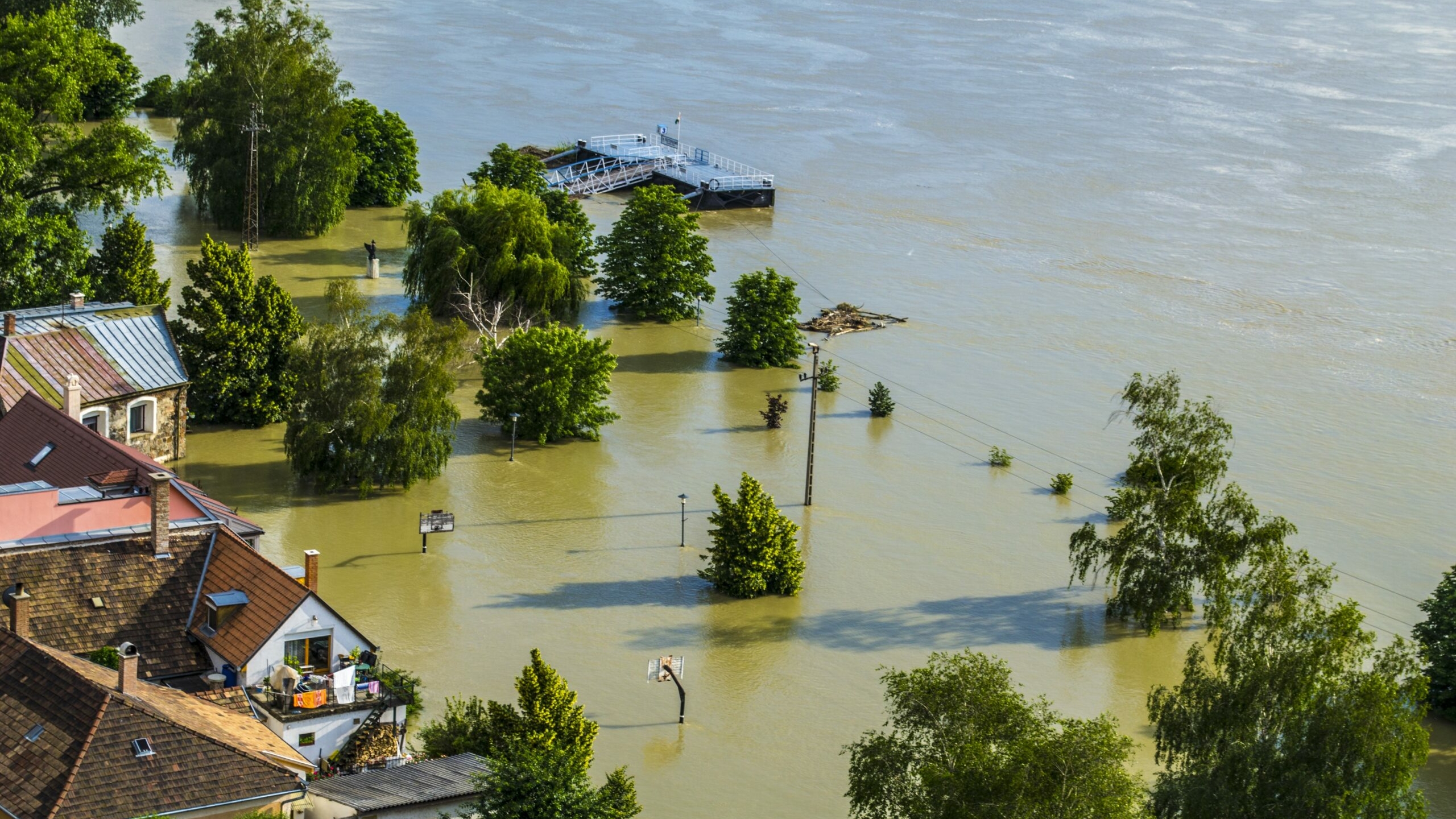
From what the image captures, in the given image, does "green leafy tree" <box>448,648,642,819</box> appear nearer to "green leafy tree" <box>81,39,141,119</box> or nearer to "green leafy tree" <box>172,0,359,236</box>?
"green leafy tree" <box>172,0,359,236</box>

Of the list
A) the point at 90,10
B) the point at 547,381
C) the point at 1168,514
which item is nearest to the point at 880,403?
the point at 547,381

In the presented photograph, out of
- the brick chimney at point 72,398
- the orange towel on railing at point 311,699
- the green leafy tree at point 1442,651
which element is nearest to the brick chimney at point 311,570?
the orange towel on railing at point 311,699

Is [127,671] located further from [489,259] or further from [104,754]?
[489,259]

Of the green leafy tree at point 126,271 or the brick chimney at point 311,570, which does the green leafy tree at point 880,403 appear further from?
the brick chimney at point 311,570

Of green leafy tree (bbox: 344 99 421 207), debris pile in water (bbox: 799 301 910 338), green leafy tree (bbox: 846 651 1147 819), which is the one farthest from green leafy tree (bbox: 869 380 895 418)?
green leafy tree (bbox: 344 99 421 207)

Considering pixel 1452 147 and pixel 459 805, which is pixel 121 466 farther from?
pixel 1452 147

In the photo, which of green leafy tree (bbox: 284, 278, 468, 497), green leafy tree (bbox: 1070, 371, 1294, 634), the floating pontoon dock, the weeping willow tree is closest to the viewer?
green leafy tree (bbox: 1070, 371, 1294, 634)

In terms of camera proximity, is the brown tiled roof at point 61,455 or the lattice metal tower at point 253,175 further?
the lattice metal tower at point 253,175
